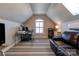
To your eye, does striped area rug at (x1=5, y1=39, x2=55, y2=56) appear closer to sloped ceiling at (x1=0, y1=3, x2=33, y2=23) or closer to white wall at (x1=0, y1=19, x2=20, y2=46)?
white wall at (x1=0, y1=19, x2=20, y2=46)

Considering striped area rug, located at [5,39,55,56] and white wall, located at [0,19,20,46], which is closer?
striped area rug, located at [5,39,55,56]

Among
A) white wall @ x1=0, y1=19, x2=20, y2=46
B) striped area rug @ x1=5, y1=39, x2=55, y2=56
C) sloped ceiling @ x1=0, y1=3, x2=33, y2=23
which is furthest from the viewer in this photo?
white wall @ x1=0, y1=19, x2=20, y2=46

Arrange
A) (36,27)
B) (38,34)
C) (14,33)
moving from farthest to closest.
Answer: (14,33) < (38,34) < (36,27)

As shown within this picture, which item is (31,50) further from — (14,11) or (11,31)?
(14,11)

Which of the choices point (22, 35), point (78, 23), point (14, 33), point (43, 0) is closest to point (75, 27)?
point (78, 23)

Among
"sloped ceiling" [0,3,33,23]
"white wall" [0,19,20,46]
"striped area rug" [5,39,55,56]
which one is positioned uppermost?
"sloped ceiling" [0,3,33,23]

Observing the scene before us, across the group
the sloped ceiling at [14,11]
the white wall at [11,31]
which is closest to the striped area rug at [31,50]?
the white wall at [11,31]

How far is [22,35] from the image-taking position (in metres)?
4.84

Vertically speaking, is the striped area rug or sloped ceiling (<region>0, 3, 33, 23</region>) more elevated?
sloped ceiling (<region>0, 3, 33, 23</region>)

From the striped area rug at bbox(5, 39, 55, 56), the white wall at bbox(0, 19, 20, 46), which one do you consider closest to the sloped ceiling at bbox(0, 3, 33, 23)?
the white wall at bbox(0, 19, 20, 46)

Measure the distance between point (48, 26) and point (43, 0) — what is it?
127 inches

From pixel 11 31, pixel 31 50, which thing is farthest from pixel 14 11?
pixel 31 50

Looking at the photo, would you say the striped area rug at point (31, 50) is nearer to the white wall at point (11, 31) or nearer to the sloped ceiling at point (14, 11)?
the white wall at point (11, 31)

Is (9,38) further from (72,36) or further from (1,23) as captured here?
(72,36)
